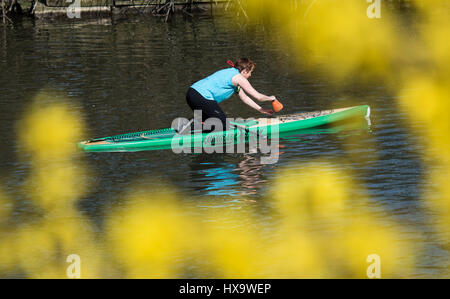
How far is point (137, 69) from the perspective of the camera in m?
25.2

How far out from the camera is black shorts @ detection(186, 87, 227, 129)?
16.0 m

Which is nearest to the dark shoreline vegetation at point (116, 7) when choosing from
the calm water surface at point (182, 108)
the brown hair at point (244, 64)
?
the calm water surface at point (182, 108)

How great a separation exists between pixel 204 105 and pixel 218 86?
41 cm

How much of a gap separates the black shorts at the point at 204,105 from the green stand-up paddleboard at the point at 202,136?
302mm

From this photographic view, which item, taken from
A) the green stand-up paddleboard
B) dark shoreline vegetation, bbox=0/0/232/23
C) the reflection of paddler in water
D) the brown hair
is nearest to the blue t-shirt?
the brown hair

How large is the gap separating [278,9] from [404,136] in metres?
24.0

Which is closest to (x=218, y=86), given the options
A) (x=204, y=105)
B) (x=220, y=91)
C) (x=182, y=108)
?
(x=220, y=91)

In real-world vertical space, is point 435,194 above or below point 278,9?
below

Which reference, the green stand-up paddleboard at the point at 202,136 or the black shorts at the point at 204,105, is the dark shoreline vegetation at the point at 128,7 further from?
the black shorts at the point at 204,105

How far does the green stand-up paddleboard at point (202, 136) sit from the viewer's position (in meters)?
16.1

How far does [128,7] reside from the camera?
→ 40.5m

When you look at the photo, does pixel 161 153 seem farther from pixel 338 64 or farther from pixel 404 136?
pixel 338 64

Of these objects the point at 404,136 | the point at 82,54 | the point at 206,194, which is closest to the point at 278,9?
the point at 82,54
